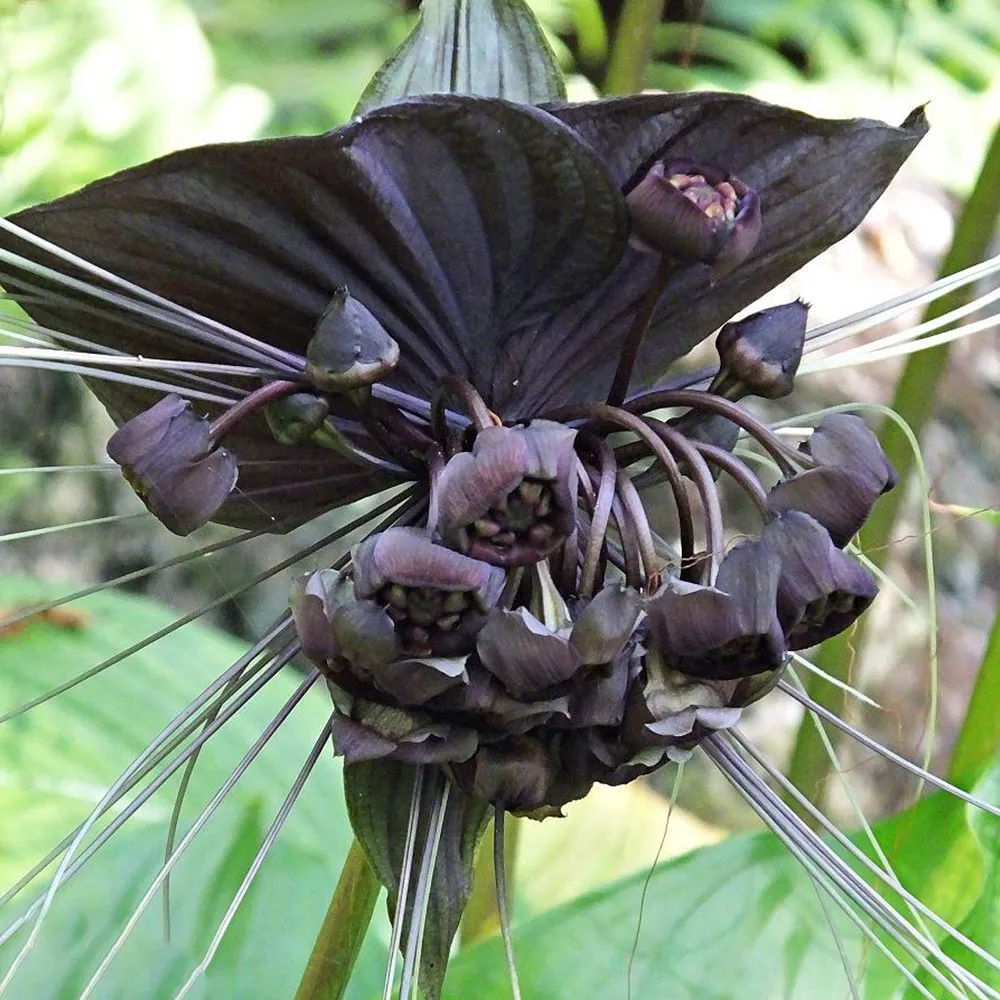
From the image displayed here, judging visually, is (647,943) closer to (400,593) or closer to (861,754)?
(400,593)

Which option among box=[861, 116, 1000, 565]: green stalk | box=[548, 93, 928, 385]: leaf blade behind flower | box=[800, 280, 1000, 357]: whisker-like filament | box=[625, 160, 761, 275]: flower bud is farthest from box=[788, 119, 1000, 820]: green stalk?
box=[625, 160, 761, 275]: flower bud

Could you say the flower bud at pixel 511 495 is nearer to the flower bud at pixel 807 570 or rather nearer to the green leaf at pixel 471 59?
the flower bud at pixel 807 570

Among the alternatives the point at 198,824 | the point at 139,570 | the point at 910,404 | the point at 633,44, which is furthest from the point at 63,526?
the point at 910,404

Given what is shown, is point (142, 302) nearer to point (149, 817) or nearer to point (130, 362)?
point (130, 362)

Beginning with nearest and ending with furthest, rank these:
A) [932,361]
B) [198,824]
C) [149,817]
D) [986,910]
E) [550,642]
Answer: [550,642], [198,824], [986,910], [932,361], [149,817]

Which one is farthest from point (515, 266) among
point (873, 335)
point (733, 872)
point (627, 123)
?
point (873, 335)

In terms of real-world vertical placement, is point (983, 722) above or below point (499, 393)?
below

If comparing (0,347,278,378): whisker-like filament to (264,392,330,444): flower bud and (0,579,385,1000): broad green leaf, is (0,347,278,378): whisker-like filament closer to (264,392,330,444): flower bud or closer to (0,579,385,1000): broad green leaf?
(264,392,330,444): flower bud
